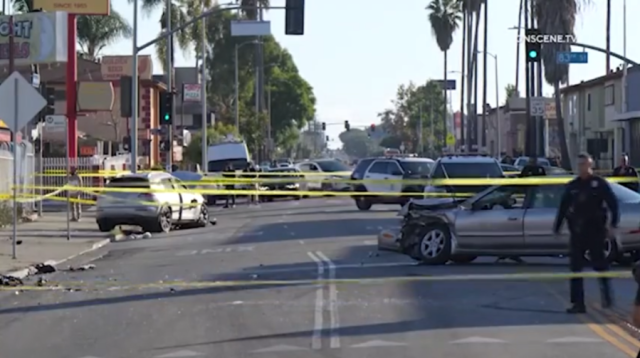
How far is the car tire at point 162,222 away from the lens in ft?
102

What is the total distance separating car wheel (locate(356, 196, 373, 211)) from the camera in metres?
40.0

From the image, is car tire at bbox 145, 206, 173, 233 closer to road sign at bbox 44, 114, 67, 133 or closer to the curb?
the curb

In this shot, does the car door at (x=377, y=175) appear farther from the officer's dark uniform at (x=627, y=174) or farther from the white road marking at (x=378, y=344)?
the white road marking at (x=378, y=344)

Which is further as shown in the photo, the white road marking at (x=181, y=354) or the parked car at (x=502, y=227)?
the parked car at (x=502, y=227)

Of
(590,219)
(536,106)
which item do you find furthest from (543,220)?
(536,106)

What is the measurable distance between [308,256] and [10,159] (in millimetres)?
16085

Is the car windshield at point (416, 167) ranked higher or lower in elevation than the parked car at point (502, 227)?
higher

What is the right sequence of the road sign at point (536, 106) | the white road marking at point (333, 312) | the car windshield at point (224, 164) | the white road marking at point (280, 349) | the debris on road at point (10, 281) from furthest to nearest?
the car windshield at point (224, 164), the road sign at point (536, 106), the debris on road at point (10, 281), the white road marking at point (333, 312), the white road marking at point (280, 349)

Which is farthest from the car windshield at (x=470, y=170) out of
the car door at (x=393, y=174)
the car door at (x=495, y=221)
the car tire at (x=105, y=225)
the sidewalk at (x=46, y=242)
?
the car door at (x=495, y=221)

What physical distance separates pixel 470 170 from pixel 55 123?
3360cm

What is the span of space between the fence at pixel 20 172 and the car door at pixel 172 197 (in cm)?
402

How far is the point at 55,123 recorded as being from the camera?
58969 mm

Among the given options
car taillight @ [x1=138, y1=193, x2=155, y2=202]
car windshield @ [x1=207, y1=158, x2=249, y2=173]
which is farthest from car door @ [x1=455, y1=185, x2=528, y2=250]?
car windshield @ [x1=207, y1=158, x2=249, y2=173]

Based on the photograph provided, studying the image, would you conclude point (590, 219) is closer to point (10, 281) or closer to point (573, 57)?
point (10, 281)
